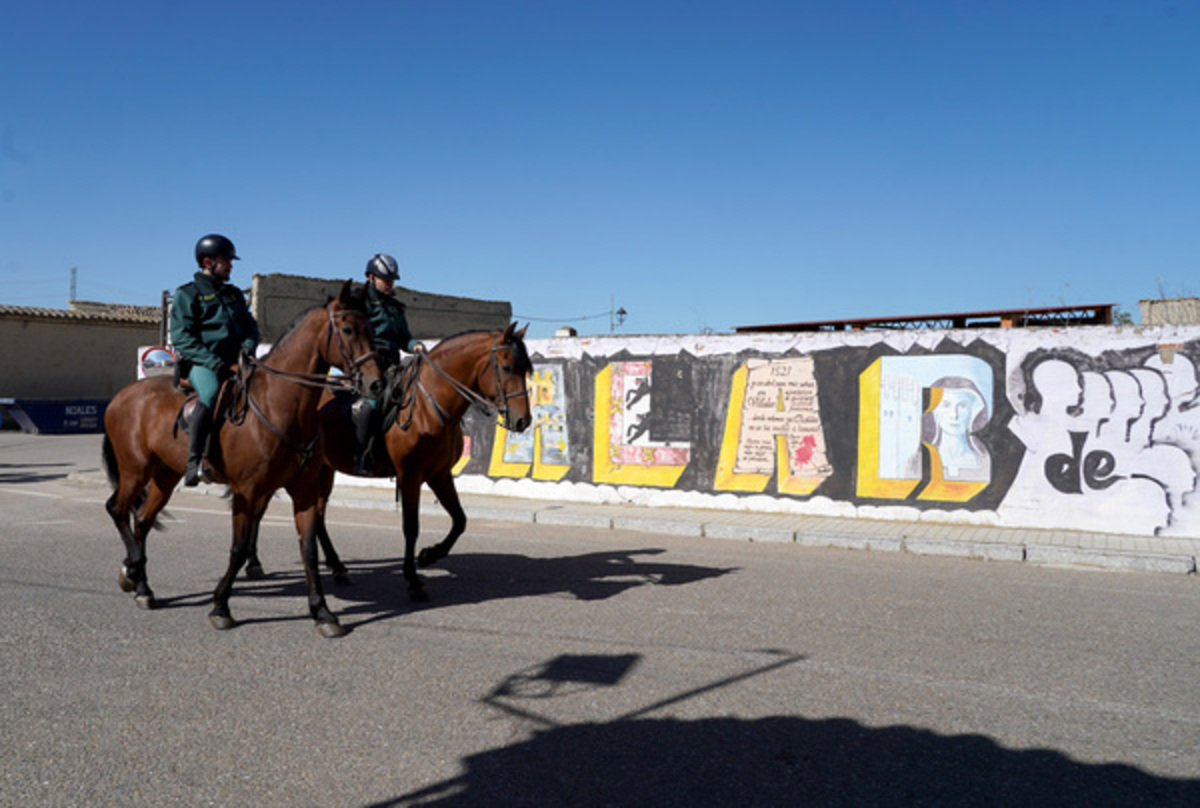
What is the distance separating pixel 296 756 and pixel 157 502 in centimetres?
438

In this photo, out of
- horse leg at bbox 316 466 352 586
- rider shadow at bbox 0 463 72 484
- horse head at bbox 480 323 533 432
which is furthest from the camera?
rider shadow at bbox 0 463 72 484

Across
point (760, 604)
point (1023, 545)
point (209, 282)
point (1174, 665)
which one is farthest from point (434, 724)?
point (1023, 545)

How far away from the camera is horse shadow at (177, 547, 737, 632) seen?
292 inches

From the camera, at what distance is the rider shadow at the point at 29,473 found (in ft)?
58.5

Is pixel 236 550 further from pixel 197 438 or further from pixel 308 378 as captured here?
pixel 308 378

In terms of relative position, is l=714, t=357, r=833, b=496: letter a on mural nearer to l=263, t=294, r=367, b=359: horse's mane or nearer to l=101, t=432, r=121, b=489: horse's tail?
Answer: l=263, t=294, r=367, b=359: horse's mane

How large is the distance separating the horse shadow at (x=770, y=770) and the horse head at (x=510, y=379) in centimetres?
326

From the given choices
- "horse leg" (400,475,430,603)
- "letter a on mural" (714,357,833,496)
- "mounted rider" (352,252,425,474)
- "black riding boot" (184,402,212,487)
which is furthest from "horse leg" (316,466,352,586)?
"letter a on mural" (714,357,833,496)

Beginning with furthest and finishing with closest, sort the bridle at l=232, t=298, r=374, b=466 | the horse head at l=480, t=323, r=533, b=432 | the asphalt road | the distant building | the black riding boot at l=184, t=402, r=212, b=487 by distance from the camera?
the distant building
the horse head at l=480, t=323, r=533, b=432
the black riding boot at l=184, t=402, r=212, b=487
the bridle at l=232, t=298, r=374, b=466
the asphalt road

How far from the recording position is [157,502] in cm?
777

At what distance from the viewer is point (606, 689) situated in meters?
5.21

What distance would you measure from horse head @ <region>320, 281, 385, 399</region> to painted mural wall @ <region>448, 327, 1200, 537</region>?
25.8 ft

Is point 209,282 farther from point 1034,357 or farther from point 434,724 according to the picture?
point 1034,357

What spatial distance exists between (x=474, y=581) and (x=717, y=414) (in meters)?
6.30
